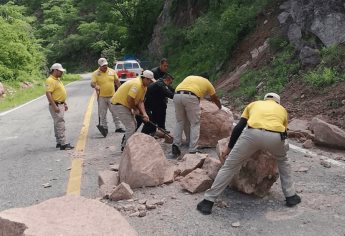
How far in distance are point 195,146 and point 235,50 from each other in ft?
38.7

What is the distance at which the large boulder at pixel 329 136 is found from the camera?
7555 millimetres

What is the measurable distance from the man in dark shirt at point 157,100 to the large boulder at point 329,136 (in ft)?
8.85

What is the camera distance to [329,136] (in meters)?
7.64

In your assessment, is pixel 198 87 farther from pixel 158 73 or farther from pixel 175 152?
pixel 158 73

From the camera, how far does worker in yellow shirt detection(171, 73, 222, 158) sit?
24.7 feet

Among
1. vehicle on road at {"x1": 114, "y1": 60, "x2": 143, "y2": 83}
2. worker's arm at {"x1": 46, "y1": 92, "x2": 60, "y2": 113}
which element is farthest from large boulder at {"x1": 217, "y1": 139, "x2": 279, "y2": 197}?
vehicle on road at {"x1": 114, "y1": 60, "x2": 143, "y2": 83}

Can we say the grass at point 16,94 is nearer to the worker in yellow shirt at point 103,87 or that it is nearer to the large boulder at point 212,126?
the worker in yellow shirt at point 103,87

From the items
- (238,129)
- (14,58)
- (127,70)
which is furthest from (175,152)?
(14,58)

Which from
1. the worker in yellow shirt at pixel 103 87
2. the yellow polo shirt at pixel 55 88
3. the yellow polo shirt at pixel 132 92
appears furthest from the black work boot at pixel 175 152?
the worker in yellow shirt at pixel 103 87

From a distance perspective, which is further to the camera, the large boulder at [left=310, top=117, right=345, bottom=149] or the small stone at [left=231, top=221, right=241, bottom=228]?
the large boulder at [left=310, top=117, right=345, bottom=149]

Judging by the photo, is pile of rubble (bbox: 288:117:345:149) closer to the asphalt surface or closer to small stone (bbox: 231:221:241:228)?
the asphalt surface

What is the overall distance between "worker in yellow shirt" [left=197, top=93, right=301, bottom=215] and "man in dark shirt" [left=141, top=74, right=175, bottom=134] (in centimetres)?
347

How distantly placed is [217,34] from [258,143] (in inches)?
615

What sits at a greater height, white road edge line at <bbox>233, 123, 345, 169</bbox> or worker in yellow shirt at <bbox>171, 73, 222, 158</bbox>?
worker in yellow shirt at <bbox>171, 73, 222, 158</bbox>
